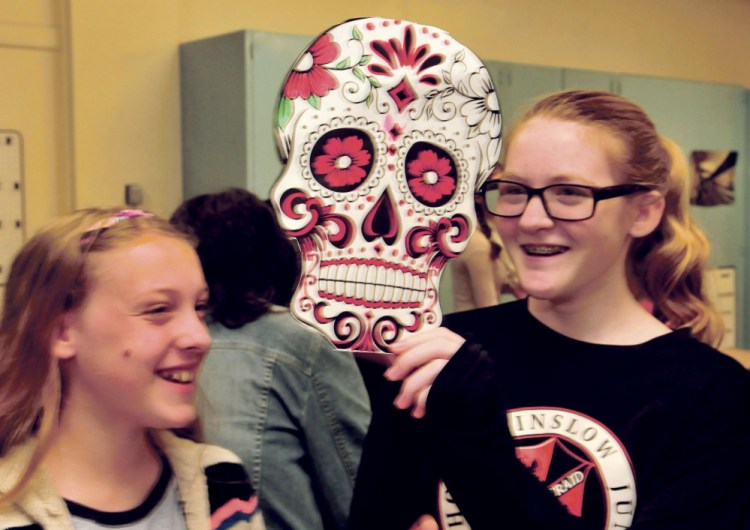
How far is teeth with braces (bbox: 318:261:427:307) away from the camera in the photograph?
1239 mm

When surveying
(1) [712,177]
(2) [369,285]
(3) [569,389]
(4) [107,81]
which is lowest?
(3) [569,389]

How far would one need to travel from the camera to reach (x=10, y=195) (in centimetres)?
351

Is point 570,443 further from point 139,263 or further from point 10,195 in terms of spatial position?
point 10,195

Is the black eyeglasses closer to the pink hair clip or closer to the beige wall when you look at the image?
the pink hair clip

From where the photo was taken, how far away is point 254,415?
175 cm

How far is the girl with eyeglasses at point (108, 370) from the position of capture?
1.17 meters

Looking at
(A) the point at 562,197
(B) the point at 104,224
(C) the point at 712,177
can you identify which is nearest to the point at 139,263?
(B) the point at 104,224

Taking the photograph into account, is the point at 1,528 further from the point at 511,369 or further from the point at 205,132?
the point at 205,132

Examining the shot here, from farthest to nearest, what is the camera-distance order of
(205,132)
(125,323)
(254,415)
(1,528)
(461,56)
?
(205,132) → (254,415) → (461,56) → (125,323) → (1,528)

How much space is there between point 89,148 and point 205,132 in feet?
1.41

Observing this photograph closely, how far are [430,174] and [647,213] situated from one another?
29 cm

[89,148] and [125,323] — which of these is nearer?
[125,323]

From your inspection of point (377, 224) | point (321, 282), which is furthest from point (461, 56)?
point (321, 282)

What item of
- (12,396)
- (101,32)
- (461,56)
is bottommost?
(12,396)
